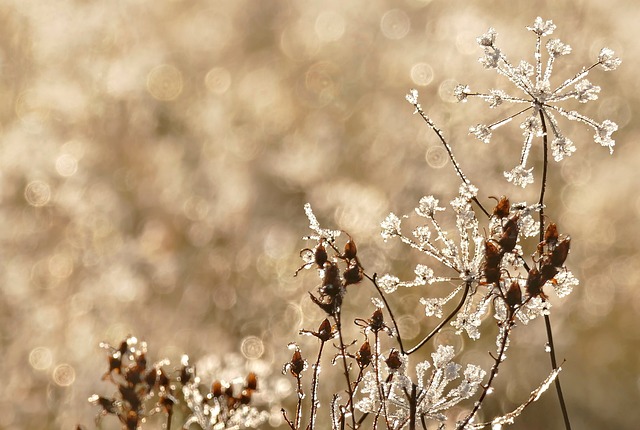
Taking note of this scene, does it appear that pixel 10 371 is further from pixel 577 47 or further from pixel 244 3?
pixel 577 47

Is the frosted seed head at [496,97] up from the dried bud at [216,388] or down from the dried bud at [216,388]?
up

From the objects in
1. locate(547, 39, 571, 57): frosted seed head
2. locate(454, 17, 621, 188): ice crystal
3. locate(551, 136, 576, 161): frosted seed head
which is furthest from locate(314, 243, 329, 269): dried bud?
locate(547, 39, 571, 57): frosted seed head

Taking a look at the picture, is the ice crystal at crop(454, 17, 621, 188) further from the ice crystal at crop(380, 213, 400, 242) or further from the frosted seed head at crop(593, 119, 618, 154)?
the ice crystal at crop(380, 213, 400, 242)

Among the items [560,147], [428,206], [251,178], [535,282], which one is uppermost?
[251,178]

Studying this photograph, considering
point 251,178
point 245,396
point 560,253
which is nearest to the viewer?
point 560,253

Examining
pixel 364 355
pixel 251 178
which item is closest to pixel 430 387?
pixel 364 355

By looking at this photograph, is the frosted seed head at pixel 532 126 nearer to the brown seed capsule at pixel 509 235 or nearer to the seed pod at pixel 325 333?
the brown seed capsule at pixel 509 235

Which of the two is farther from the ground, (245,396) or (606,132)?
(606,132)

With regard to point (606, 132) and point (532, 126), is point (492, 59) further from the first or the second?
point (606, 132)

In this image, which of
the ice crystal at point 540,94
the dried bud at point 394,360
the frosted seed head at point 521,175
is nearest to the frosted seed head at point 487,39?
the ice crystal at point 540,94
